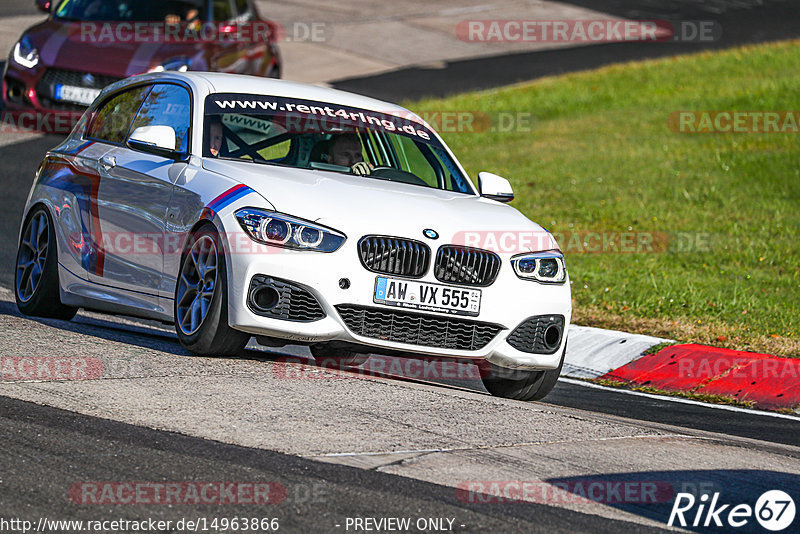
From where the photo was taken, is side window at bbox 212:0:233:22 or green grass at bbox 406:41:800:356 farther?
side window at bbox 212:0:233:22

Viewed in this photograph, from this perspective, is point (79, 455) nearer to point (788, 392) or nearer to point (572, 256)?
point (788, 392)

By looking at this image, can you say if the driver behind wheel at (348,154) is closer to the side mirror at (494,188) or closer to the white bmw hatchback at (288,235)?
Answer: the white bmw hatchback at (288,235)

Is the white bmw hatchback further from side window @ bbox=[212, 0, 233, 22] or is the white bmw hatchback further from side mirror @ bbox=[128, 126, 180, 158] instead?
side window @ bbox=[212, 0, 233, 22]

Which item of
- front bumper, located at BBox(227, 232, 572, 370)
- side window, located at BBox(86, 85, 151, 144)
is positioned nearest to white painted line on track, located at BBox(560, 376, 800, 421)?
front bumper, located at BBox(227, 232, 572, 370)

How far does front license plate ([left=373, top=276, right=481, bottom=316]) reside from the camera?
6930 mm

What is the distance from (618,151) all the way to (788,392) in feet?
35.7

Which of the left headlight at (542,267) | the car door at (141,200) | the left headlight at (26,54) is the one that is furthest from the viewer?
the left headlight at (26,54)

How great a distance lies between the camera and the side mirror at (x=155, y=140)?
7.70 meters

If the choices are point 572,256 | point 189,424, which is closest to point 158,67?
point 572,256

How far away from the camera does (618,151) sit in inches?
758

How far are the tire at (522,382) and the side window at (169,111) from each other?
7.39ft

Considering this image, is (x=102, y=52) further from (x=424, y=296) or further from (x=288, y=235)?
(x=424, y=296)

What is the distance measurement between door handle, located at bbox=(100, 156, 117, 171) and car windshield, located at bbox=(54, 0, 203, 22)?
8.07m

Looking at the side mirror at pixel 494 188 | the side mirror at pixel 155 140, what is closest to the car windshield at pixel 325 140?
the side mirror at pixel 494 188
